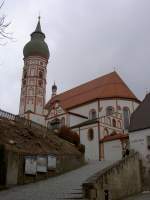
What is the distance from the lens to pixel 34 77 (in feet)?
191

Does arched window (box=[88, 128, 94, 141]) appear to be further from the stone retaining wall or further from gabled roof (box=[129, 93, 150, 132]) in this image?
the stone retaining wall

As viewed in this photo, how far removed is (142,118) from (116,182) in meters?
11.9

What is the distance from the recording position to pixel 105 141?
38.9 m

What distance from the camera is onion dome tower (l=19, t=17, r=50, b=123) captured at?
2224 inches

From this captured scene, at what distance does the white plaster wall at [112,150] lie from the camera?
3669 centimetres

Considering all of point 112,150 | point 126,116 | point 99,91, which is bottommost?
point 112,150

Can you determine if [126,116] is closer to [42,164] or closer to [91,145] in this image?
[91,145]

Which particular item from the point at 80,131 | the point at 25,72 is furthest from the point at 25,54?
the point at 80,131

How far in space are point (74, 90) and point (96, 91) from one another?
25.8ft

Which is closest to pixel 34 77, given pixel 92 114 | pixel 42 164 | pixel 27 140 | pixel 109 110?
pixel 92 114

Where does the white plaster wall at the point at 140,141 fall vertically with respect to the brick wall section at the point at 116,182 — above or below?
above

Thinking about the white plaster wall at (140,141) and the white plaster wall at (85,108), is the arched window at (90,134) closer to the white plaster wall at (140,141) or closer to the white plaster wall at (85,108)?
the white plaster wall at (85,108)

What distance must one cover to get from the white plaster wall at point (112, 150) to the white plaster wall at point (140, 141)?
852 cm

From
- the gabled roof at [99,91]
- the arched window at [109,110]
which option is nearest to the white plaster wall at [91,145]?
the arched window at [109,110]
